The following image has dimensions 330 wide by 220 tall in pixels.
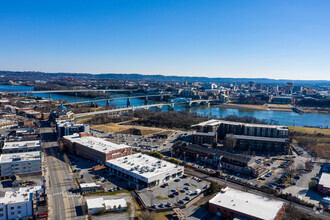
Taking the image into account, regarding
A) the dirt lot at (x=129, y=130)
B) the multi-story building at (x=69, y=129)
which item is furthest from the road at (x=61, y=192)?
the dirt lot at (x=129, y=130)

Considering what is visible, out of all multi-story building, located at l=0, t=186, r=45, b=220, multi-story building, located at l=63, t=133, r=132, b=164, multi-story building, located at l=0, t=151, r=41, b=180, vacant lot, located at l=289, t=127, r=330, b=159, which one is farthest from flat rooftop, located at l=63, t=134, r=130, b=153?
vacant lot, located at l=289, t=127, r=330, b=159

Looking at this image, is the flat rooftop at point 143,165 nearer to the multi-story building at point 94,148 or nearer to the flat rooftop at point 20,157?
the multi-story building at point 94,148

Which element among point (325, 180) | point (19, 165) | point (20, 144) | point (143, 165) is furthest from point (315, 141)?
point (20, 144)

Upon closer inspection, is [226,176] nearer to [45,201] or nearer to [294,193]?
[294,193]

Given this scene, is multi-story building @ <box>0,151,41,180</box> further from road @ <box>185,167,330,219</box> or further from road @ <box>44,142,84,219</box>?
road @ <box>185,167,330,219</box>

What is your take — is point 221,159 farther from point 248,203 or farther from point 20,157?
point 20,157

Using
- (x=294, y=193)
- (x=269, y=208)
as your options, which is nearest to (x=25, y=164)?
(x=269, y=208)
